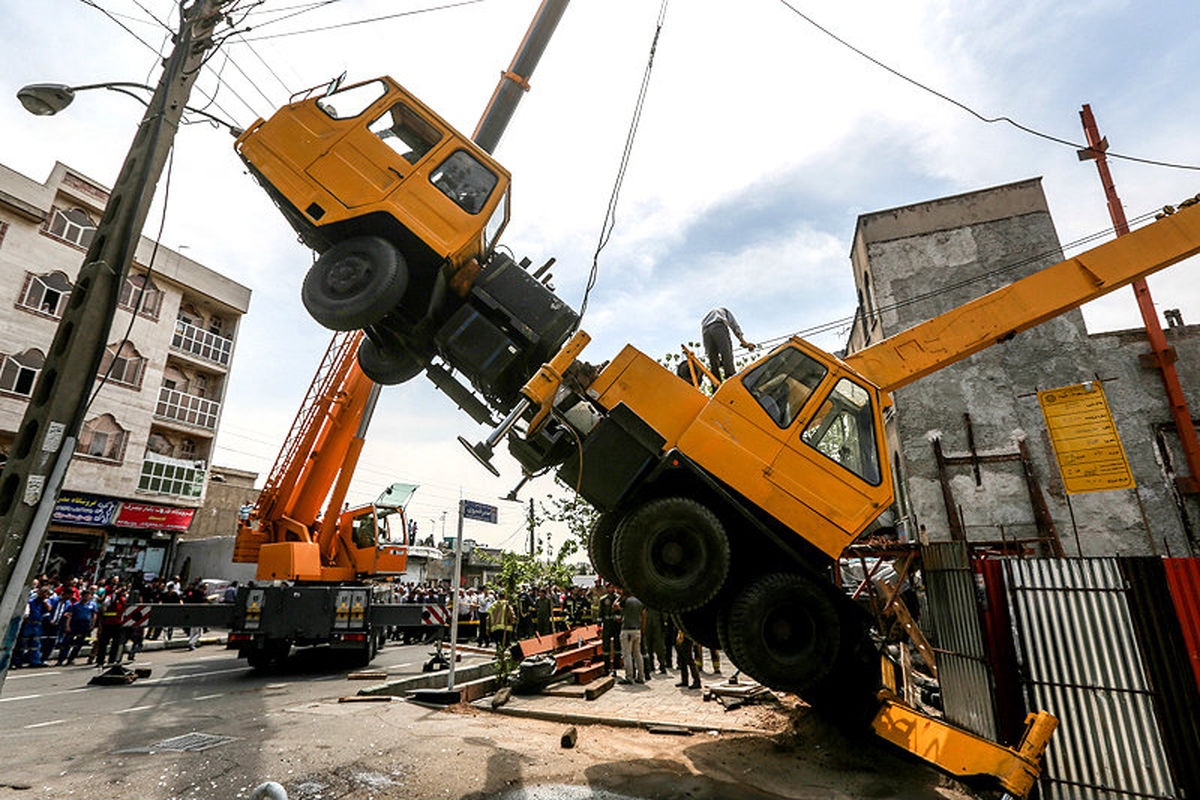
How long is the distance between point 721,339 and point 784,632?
3256mm

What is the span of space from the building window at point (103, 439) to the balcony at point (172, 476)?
3.96ft

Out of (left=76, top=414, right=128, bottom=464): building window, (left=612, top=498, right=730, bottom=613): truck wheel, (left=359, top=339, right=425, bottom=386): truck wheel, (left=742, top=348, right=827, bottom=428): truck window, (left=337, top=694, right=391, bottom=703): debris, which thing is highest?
(left=76, top=414, right=128, bottom=464): building window

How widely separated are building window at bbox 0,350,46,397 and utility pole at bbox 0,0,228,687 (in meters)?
21.7

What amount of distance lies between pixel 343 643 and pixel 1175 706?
11719 millimetres

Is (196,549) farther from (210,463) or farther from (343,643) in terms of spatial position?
(343,643)

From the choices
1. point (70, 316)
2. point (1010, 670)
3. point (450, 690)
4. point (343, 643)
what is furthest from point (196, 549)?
point (1010, 670)

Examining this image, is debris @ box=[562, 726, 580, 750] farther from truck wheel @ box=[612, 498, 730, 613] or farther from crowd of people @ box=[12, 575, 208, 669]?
crowd of people @ box=[12, 575, 208, 669]

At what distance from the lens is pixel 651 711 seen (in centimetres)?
799

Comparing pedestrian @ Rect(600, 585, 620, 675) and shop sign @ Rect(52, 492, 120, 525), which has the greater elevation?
shop sign @ Rect(52, 492, 120, 525)

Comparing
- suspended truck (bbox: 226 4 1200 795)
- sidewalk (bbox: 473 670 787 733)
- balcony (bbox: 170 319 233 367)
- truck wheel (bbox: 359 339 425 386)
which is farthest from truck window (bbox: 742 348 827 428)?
balcony (bbox: 170 319 233 367)

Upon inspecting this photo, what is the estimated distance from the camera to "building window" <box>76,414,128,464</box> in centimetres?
2220

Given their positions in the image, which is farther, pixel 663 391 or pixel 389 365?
pixel 389 365

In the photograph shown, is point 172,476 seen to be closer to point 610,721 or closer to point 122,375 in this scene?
point 122,375

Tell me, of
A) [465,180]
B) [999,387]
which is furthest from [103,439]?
[999,387]
